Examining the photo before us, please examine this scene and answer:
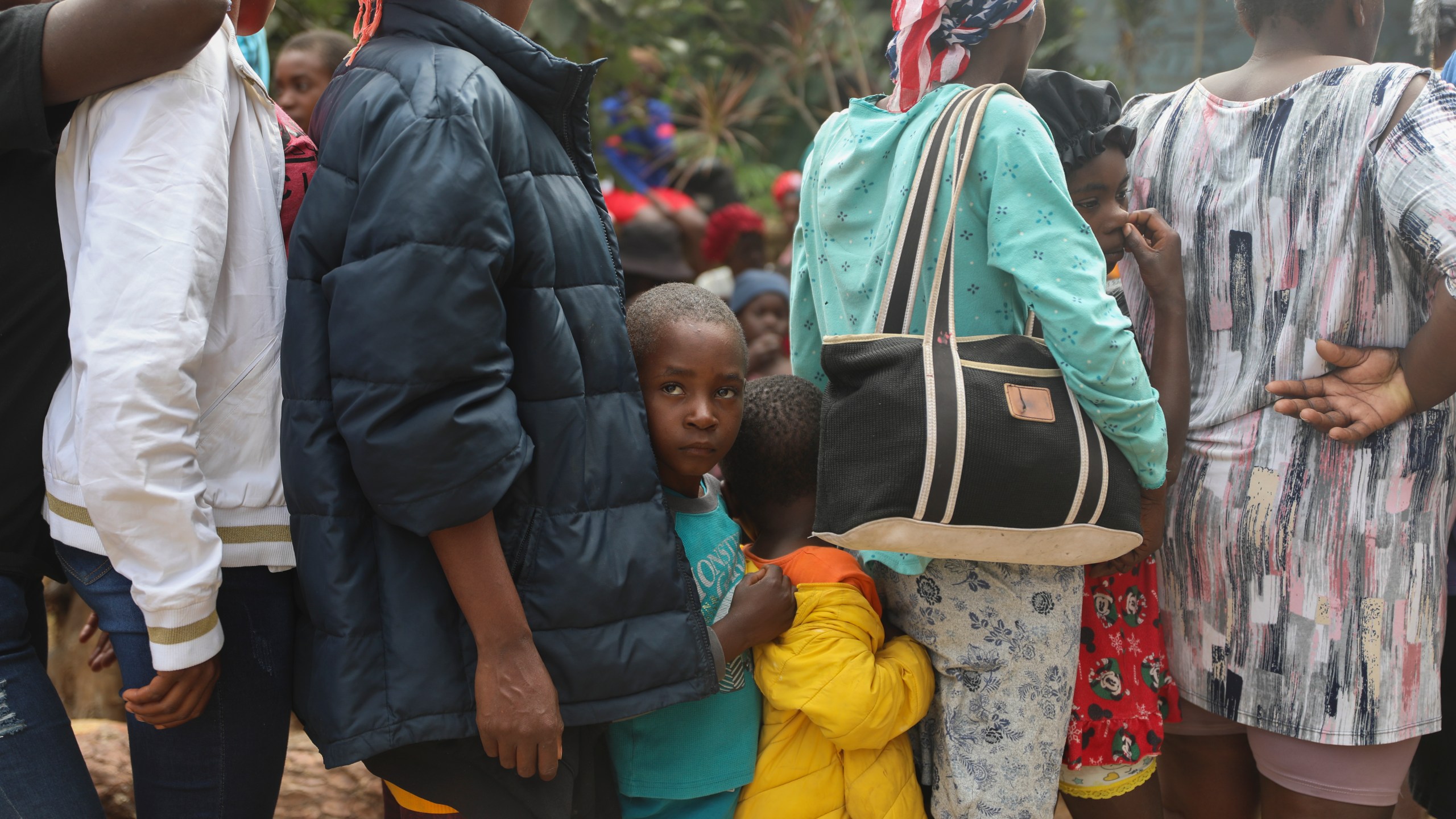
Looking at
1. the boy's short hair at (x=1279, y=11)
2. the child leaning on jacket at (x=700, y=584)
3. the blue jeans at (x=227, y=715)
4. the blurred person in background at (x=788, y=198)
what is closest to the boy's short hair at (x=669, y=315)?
the child leaning on jacket at (x=700, y=584)

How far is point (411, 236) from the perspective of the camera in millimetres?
1364

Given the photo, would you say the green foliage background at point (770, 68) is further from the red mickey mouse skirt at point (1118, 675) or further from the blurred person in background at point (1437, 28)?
the red mickey mouse skirt at point (1118, 675)

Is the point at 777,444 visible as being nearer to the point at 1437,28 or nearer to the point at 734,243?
the point at 1437,28

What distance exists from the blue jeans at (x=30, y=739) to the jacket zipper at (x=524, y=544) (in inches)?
26.8

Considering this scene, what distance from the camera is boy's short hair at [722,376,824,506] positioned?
2018 millimetres

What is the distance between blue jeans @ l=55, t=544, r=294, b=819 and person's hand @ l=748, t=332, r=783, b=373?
8.60 ft

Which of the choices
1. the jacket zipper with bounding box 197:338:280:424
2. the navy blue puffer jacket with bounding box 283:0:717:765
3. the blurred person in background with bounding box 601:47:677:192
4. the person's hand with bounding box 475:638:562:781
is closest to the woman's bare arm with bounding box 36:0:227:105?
the navy blue puffer jacket with bounding box 283:0:717:765

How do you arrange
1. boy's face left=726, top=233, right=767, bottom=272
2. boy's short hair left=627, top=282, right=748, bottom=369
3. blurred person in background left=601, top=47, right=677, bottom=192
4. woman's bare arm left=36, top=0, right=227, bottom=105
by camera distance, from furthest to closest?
blurred person in background left=601, top=47, right=677, bottom=192, boy's face left=726, top=233, right=767, bottom=272, boy's short hair left=627, top=282, right=748, bottom=369, woman's bare arm left=36, top=0, right=227, bottom=105

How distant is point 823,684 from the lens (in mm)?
1789

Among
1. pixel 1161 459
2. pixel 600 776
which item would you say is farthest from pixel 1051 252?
pixel 600 776

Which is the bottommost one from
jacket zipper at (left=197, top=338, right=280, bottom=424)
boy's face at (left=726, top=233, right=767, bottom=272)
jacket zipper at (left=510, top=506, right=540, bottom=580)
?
boy's face at (left=726, top=233, right=767, bottom=272)

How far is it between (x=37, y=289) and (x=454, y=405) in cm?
69

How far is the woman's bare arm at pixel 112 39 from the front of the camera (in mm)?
1348

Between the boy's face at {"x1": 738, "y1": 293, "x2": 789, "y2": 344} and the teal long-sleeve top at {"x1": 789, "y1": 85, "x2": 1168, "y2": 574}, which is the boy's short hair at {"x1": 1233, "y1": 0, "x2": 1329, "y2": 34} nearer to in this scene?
the teal long-sleeve top at {"x1": 789, "y1": 85, "x2": 1168, "y2": 574}
